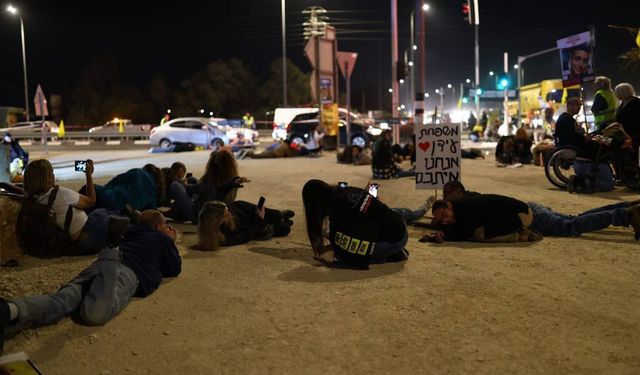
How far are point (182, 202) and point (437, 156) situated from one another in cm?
394

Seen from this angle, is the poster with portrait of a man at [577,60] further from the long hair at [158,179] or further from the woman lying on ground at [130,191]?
the woman lying on ground at [130,191]

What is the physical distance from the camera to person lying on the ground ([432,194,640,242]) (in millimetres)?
7188

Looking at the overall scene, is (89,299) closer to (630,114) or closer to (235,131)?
(630,114)

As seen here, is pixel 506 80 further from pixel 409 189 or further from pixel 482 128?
pixel 409 189

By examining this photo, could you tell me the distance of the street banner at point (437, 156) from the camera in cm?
987

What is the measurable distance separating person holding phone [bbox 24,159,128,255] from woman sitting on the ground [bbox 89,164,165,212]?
803 mm

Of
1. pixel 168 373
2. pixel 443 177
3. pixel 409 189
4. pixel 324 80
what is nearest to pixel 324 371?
pixel 168 373

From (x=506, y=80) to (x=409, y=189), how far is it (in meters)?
29.2

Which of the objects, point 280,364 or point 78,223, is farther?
point 78,223

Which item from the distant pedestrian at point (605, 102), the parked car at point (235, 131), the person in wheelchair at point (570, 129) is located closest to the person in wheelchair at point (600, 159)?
the person in wheelchair at point (570, 129)

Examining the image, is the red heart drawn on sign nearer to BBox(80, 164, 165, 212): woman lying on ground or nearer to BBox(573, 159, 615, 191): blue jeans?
BBox(573, 159, 615, 191): blue jeans

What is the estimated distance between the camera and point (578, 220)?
773 centimetres

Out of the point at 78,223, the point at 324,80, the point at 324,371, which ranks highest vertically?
the point at 324,80

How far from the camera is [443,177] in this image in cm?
987
